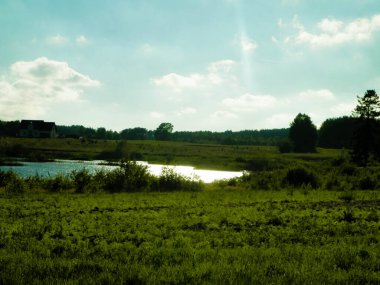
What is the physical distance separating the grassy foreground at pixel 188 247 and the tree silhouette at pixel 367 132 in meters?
58.8

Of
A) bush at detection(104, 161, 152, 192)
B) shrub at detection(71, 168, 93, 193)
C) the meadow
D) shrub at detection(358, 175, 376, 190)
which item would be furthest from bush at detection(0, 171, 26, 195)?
shrub at detection(358, 175, 376, 190)

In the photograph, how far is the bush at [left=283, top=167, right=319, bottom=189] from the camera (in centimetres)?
4406

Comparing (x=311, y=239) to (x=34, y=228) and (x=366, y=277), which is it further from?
(x=34, y=228)

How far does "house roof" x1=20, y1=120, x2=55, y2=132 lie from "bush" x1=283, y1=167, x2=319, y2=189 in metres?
125

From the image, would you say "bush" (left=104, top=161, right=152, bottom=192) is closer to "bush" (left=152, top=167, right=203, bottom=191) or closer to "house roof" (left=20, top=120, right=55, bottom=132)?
"bush" (left=152, top=167, right=203, bottom=191)

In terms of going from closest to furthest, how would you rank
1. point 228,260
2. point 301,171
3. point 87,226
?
point 228,260 → point 87,226 → point 301,171

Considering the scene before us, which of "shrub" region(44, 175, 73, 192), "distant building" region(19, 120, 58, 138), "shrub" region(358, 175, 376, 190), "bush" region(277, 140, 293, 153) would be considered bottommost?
"shrub" region(44, 175, 73, 192)

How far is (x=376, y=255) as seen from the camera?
11055 mm

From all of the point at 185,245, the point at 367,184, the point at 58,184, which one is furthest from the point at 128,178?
the point at 185,245

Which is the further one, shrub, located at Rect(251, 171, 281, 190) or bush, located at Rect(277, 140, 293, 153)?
bush, located at Rect(277, 140, 293, 153)

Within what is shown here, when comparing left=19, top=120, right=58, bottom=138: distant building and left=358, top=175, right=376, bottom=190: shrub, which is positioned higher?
left=19, top=120, right=58, bottom=138: distant building

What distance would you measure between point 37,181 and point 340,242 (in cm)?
3040

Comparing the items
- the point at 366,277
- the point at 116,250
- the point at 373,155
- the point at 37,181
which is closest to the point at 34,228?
the point at 116,250

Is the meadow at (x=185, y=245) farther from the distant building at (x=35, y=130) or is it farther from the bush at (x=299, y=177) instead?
the distant building at (x=35, y=130)
